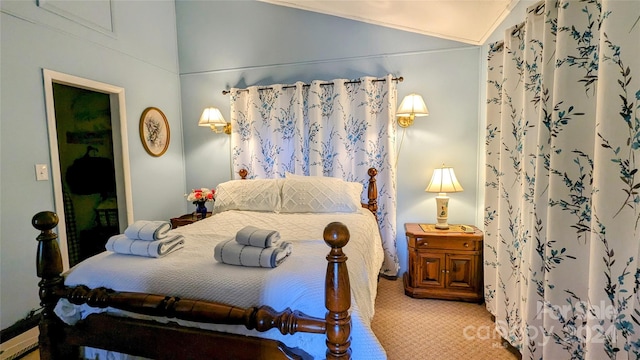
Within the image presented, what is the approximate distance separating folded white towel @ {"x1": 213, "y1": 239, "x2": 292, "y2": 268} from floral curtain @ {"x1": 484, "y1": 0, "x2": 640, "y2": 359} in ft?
4.04

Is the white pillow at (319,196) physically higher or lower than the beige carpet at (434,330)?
higher

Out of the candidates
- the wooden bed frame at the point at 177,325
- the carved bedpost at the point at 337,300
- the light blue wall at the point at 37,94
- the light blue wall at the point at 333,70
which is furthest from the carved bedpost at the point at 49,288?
the light blue wall at the point at 333,70

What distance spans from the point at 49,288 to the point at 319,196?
181 centimetres

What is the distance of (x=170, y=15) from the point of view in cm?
338

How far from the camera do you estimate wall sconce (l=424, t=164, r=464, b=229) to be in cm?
250

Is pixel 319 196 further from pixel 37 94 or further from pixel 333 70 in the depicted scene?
pixel 37 94

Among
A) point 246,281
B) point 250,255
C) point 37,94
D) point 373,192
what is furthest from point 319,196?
point 37,94

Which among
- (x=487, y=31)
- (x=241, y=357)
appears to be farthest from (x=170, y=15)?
(x=241, y=357)

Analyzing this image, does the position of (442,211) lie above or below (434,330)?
above

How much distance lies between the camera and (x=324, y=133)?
3.04m

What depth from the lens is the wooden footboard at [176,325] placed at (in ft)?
3.24

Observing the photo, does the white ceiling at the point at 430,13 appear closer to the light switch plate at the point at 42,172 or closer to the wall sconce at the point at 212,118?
the wall sconce at the point at 212,118

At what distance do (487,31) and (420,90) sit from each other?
71 centimetres

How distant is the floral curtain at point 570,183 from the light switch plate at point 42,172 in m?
3.30
